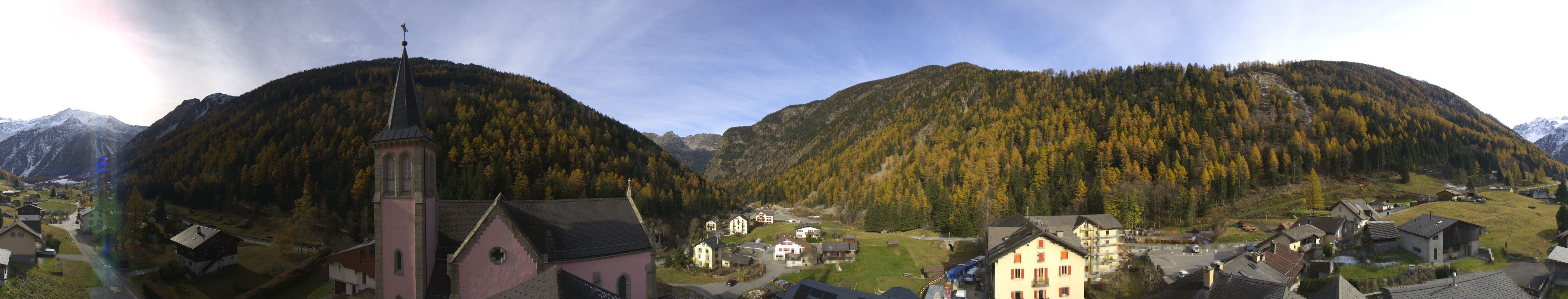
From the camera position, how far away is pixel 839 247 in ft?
209

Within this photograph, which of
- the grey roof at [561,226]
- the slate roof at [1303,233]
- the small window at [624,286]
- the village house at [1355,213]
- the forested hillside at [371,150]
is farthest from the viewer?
the village house at [1355,213]

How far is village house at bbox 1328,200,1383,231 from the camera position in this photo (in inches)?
2286

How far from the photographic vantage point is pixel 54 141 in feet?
84.2

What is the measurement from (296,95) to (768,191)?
4369 inches

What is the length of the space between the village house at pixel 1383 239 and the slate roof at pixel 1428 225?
2.13ft

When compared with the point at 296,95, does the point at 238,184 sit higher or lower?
lower

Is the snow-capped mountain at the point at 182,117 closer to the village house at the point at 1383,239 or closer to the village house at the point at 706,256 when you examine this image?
the village house at the point at 706,256

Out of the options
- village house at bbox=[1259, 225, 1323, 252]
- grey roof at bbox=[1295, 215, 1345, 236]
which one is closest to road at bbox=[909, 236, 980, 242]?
village house at bbox=[1259, 225, 1323, 252]

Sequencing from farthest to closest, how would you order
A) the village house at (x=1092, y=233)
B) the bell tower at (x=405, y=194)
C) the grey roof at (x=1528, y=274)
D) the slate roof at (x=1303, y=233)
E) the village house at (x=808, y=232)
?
the village house at (x=808, y=232) → the village house at (x=1092, y=233) → the slate roof at (x=1303, y=233) → the grey roof at (x=1528, y=274) → the bell tower at (x=405, y=194)

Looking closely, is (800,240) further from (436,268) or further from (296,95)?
(296,95)

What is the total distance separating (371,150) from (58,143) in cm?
4268

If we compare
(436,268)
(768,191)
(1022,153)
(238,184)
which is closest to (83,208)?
(436,268)

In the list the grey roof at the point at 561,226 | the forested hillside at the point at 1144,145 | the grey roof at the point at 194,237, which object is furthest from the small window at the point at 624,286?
the forested hillside at the point at 1144,145

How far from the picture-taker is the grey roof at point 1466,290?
22781 millimetres
